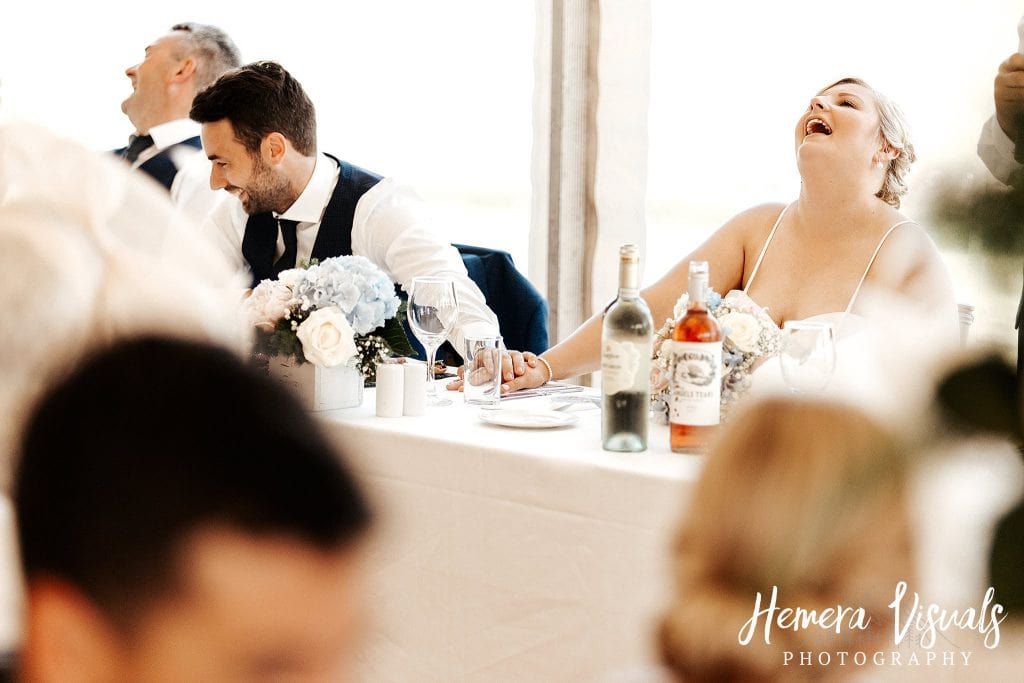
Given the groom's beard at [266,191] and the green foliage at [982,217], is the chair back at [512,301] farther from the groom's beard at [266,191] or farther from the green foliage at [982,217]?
the green foliage at [982,217]

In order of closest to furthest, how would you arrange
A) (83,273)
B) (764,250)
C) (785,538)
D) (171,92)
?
(785,538), (83,273), (764,250), (171,92)

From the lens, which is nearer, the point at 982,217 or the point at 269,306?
the point at 982,217

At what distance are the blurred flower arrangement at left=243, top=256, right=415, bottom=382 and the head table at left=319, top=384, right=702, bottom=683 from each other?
4.9 inches

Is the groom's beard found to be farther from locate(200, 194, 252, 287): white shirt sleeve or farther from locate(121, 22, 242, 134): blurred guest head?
locate(121, 22, 242, 134): blurred guest head

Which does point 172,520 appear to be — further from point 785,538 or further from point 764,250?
point 764,250

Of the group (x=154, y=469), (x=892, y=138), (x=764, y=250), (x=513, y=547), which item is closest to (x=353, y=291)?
(x=513, y=547)

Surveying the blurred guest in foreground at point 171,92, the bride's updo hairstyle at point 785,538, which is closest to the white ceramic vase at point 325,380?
the bride's updo hairstyle at point 785,538

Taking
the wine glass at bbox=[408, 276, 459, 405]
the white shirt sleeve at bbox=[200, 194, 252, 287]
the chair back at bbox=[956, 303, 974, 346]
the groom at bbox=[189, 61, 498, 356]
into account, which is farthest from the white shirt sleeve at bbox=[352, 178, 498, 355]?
the chair back at bbox=[956, 303, 974, 346]

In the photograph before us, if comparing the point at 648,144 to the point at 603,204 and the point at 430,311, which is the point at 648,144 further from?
the point at 430,311

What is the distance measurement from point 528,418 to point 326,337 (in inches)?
14.2

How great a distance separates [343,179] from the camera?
3080 mm

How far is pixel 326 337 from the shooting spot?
1.85 metres

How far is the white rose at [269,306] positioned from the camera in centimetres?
188

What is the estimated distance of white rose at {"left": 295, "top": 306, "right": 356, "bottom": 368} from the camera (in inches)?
72.6
